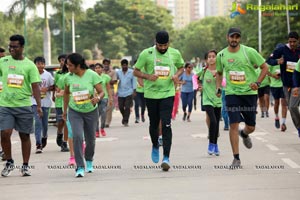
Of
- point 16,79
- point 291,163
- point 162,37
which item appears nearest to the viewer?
point 16,79

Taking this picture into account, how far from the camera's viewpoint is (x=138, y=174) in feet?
36.9

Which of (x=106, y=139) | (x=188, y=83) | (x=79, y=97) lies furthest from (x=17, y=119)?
(x=188, y=83)

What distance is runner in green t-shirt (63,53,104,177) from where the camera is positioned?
11.3 meters

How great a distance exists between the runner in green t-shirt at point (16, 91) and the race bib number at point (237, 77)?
2660 mm

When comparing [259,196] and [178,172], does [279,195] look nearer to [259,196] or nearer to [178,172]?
[259,196]

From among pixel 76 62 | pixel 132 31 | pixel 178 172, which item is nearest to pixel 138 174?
pixel 178 172

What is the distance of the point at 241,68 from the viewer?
1171cm

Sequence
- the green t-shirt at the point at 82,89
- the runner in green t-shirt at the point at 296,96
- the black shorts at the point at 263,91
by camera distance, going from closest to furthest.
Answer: the green t-shirt at the point at 82,89 < the runner in green t-shirt at the point at 296,96 < the black shorts at the point at 263,91

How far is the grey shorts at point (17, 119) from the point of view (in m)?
11.5

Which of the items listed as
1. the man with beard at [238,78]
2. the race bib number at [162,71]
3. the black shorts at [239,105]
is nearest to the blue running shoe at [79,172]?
the race bib number at [162,71]

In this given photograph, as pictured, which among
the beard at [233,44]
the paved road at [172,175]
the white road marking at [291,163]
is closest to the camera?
the paved road at [172,175]

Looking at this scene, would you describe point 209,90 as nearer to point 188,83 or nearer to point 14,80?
point 14,80

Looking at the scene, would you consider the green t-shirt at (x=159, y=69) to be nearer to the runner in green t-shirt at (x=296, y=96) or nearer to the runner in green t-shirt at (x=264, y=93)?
the runner in green t-shirt at (x=296, y=96)

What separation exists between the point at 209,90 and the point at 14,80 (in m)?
4.11
